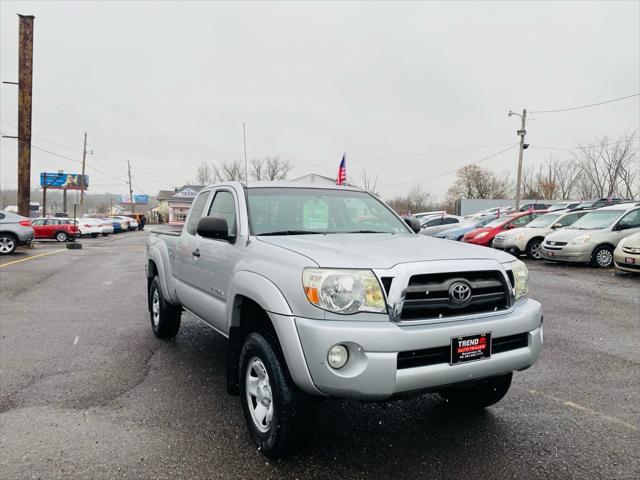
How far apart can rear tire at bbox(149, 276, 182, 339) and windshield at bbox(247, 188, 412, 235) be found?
2.16m

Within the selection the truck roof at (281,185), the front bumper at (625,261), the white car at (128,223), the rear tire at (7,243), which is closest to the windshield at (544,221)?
the front bumper at (625,261)

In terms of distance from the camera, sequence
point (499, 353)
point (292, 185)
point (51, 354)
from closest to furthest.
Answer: point (499, 353), point (292, 185), point (51, 354)

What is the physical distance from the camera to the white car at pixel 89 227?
31.9 m

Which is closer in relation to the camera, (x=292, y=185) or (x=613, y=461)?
(x=613, y=461)

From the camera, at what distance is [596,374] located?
4.47 metres

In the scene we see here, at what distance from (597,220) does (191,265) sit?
1249 centimetres

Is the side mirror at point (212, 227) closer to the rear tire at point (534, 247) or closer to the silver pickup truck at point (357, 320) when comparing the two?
the silver pickup truck at point (357, 320)

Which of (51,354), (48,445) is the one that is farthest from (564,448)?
(51,354)

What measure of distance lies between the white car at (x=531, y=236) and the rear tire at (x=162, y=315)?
12.3 m

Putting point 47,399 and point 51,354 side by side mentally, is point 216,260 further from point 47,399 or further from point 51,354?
point 51,354

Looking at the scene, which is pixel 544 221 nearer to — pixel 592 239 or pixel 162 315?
pixel 592 239

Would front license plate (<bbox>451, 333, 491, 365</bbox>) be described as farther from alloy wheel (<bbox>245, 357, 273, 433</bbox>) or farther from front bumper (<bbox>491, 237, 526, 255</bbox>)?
front bumper (<bbox>491, 237, 526, 255</bbox>)

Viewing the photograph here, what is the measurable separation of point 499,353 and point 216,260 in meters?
2.24

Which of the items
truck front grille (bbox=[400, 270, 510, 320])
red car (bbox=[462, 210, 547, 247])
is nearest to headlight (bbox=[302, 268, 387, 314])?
truck front grille (bbox=[400, 270, 510, 320])
